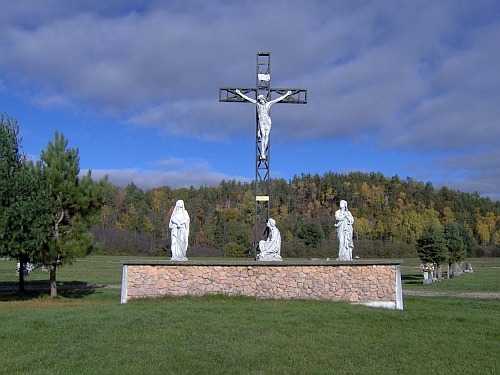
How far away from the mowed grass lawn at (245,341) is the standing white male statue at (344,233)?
8.18 feet

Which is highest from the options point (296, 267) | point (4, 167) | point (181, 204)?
point (4, 167)

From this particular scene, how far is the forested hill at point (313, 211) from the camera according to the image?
64562mm

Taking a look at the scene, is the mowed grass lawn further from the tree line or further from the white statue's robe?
the tree line

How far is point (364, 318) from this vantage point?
403 inches

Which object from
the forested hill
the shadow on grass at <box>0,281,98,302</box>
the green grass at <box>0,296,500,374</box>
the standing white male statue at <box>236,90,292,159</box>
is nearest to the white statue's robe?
the green grass at <box>0,296,500,374</box>

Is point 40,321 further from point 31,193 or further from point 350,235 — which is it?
point 350,235

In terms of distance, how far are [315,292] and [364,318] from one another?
3115 mm

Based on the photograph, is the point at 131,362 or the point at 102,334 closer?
the point at 131,362

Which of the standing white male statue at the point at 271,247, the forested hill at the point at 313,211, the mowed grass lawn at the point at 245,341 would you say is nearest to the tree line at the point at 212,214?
the forested hill at the point at 313,211

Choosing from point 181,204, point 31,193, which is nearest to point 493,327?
point 181,204

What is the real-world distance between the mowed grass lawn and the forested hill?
154ft

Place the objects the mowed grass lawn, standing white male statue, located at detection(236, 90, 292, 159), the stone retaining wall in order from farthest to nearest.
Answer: standing white male statue, located at detection(236, 90, 292, 159), the stone retaining wall, the mowed grass lawn

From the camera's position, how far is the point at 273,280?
43.7 ft

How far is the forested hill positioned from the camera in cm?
6456
